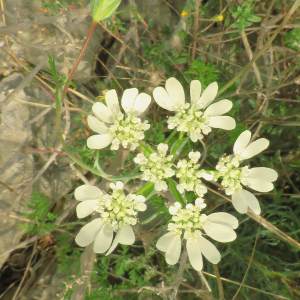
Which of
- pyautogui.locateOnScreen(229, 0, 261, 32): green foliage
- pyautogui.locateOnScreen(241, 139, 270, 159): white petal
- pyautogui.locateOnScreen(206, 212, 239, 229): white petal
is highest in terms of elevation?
pyautogui.locateOnScreen(229, 0, 261, 32): green foliage

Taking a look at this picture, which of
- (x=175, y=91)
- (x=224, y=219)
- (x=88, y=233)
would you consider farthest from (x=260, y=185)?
(x=88, y=233)

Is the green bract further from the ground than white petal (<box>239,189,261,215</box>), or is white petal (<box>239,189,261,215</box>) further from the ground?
the green bract

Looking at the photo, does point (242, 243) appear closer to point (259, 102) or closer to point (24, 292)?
point (259, 102)

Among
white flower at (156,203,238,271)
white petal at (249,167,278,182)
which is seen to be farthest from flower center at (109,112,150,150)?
white petal at (249,167,278,182)

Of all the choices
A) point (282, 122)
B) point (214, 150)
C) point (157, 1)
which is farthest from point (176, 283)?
point (157, 1)

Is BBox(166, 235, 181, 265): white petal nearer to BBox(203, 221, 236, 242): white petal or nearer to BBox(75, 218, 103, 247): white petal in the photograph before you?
BBox(203, 221, 236, 242): white petal

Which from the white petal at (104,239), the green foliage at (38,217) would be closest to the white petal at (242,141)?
the white petal at (104,239)
